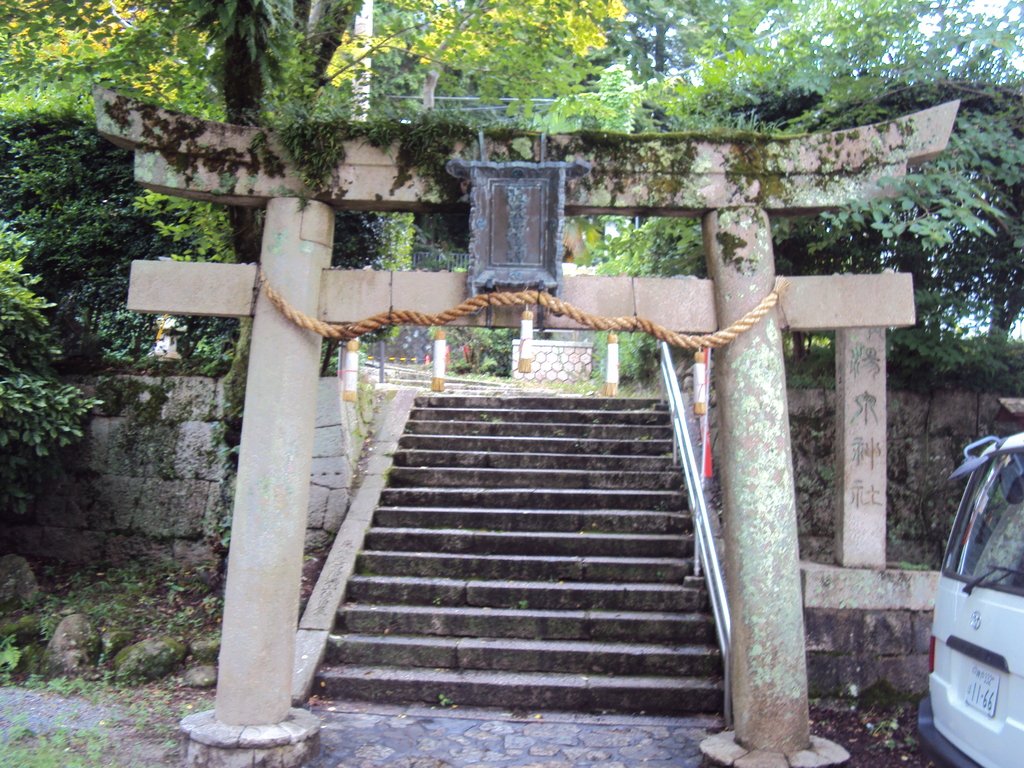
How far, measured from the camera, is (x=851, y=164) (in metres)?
4.87

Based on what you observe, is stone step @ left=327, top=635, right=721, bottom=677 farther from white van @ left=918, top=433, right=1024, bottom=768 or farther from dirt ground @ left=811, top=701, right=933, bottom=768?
white van @ left=918, top=433, right=1024, bottom=768

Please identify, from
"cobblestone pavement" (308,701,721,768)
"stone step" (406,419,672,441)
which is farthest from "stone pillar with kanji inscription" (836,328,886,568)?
"stone step" (406,419,672,441)

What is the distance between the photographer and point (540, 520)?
25.4ft

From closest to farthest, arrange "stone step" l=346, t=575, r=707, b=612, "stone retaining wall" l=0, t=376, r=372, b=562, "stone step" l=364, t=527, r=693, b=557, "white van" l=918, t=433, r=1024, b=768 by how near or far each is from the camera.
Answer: "white van" l=918, t=433, r=1024, b=768 → "stone step" l=346, t=575, r=707, b=612 → "stone step" l=364, t=527, r=693, b=557 → "stone retaining wall" l=0, t=376, r=372, b=562

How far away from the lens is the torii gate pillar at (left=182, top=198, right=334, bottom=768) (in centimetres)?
467

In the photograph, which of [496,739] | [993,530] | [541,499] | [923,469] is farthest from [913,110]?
[496,739]

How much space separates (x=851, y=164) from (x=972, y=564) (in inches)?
88.8

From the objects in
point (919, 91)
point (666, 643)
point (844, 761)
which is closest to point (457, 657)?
point (666, 643)

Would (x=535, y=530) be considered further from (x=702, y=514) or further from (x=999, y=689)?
(x=999, y=689)

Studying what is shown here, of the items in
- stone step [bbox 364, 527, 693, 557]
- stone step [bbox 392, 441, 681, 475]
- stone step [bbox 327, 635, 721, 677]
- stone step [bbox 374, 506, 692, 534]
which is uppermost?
stone step [bbox 392, 441, 681, 475]

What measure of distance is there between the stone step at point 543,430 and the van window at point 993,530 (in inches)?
199

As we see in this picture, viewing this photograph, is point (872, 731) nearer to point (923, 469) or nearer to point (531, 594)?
point (531, 594)

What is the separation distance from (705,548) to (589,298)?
7.88 ft

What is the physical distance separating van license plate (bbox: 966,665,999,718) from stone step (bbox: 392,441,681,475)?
5.01 meters
